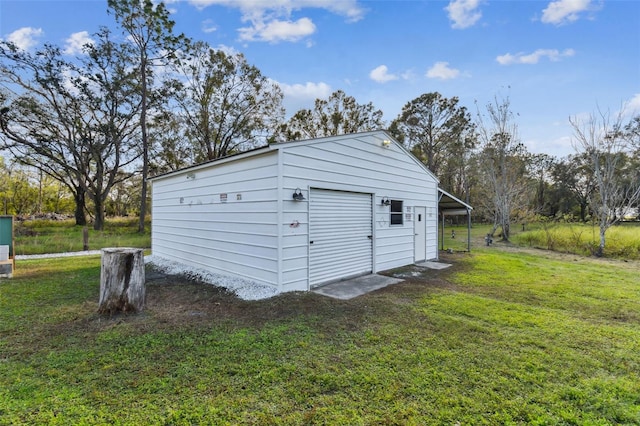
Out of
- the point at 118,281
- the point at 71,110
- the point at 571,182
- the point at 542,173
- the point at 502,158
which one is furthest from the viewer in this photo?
the point at 542,173

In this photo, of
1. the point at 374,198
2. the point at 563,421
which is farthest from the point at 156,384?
the point at 374,198

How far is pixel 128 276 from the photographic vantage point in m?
4.07

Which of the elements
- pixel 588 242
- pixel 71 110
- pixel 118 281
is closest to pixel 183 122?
pixel 71 110

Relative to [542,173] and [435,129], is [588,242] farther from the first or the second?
[542,173]

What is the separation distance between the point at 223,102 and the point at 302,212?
17.0m

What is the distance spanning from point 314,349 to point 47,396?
7.18 ft

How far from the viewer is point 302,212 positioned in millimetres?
5336

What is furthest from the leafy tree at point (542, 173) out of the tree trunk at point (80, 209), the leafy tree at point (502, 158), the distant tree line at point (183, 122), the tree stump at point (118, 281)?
the tree trunk at point (80, 209)

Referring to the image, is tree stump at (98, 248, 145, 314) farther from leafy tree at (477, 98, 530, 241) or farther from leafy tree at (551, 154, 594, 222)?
leafy tree at (551, 154, 594, 222)

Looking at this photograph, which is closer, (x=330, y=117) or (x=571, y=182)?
(x=330, y=117)

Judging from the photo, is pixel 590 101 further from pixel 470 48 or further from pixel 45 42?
pixel 45 42

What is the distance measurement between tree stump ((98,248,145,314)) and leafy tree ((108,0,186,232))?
12857mm

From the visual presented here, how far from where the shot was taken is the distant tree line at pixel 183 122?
14953mm

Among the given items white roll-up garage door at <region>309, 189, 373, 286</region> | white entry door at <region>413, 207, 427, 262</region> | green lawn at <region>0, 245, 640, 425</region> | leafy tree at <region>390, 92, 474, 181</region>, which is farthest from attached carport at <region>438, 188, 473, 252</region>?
leafy tree at <region>390, 92, 474, 181</region>
